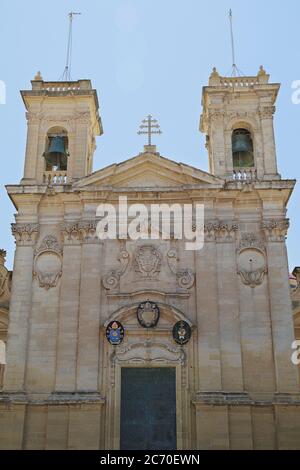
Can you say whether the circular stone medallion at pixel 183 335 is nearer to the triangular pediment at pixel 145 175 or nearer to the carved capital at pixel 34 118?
the triangular pediment at pixel 145 175

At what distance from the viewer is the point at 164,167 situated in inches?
871

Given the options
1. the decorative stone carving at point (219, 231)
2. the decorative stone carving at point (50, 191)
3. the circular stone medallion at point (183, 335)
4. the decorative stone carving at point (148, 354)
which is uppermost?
the decorative stone carving at point (50, 191)

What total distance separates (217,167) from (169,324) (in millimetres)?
5875

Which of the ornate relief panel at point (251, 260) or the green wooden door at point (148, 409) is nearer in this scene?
the green wooden door at point (148, 409)

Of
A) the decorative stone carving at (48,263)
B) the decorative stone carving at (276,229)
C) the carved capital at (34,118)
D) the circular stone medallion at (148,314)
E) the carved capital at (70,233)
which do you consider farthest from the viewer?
the carved capital at (34,118)

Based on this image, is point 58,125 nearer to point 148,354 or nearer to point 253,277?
point 253,277

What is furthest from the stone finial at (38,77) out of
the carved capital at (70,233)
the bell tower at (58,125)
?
the carved capital at (70,233)

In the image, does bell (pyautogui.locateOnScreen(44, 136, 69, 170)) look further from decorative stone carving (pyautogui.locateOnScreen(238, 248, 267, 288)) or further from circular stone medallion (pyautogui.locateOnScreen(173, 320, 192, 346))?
circular stone medallion (pyautogui.locateOnScreen(173, 320, 192, 346))

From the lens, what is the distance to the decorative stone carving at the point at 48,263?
20875 millimetres

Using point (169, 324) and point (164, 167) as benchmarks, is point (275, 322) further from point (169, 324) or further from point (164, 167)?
point (164, 167)

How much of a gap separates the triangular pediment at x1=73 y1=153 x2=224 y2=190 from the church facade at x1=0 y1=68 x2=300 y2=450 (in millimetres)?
39

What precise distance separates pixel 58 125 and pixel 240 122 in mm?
6595

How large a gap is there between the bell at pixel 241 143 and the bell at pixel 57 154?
6.04m

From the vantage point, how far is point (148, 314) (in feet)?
65.9
